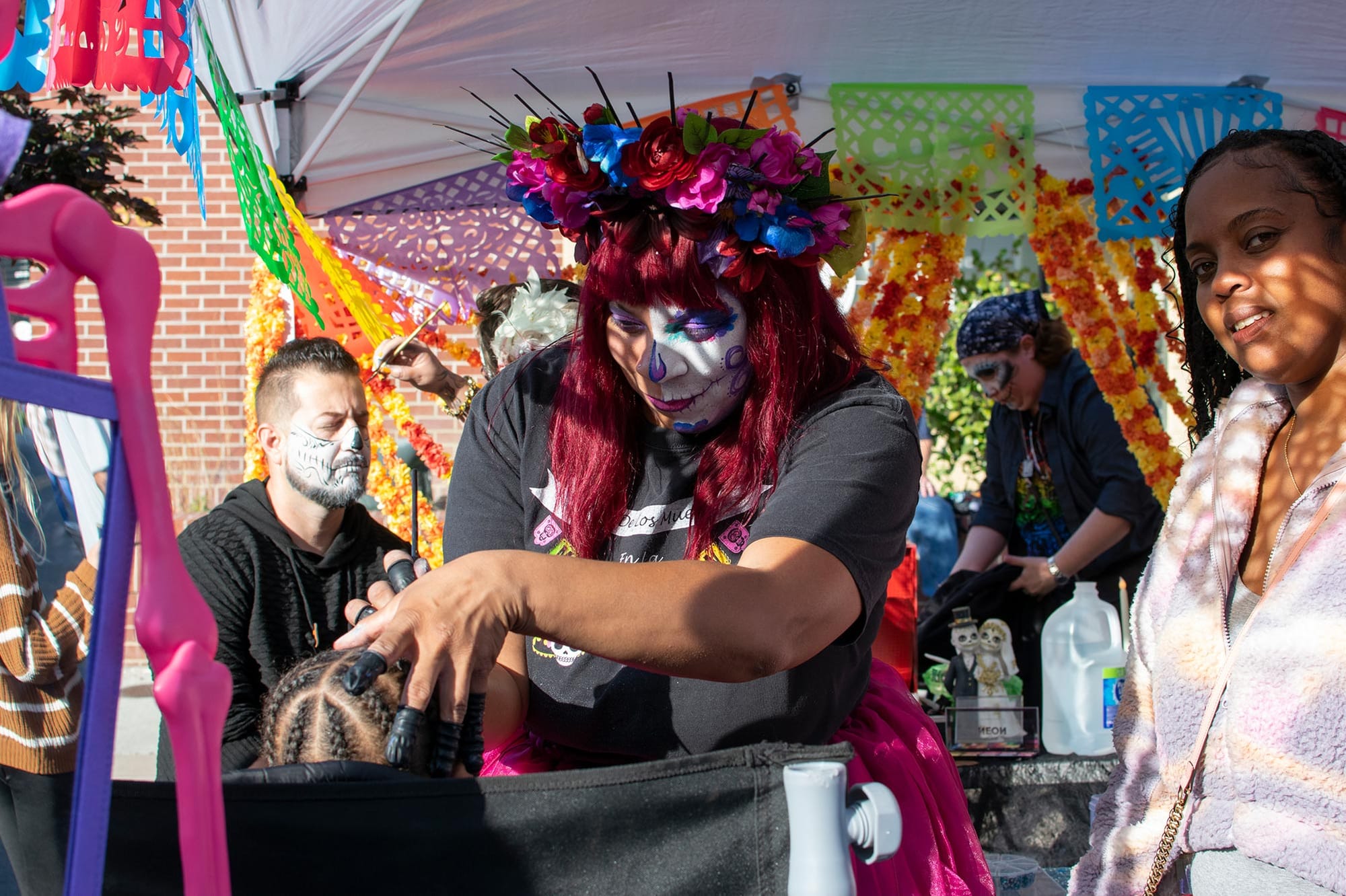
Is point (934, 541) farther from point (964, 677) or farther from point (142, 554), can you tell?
point (142, 554)

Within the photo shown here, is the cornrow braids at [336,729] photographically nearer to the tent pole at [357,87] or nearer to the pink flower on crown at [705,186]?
→ the pink flower on crown at [705,186]

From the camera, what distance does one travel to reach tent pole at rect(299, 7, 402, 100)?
347 cm

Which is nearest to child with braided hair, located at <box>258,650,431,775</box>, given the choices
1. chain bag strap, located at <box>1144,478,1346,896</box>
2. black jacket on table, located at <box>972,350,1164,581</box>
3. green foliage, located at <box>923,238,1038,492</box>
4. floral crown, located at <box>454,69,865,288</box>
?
floral crown, located at <box>454,69,865,288</box>

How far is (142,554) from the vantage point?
2.61ft

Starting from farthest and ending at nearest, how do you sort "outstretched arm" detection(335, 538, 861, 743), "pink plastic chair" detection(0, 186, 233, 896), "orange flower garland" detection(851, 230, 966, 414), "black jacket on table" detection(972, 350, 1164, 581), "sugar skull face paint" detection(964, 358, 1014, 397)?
"orange flower garland" detection(851, 230, 966, 414) → "sugar skull face paint" detection(964, 358, 1014, 397) → "black jacket on table" detection(972, 350, 1164, 581) → "outstretched arm" detection(335, 538, 861, 743) → "pink plastic chair" detection(0, 186, 233, 896)

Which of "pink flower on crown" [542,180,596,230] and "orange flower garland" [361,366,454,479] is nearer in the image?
"pink flower on crown" [542,180,596,230]

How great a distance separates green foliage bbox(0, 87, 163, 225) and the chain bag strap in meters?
3.91

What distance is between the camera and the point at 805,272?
165 cm

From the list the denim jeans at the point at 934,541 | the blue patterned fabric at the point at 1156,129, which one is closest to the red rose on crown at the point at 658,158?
the blue patterned fabric at the point at 1156,129

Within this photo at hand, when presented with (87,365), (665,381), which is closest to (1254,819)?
(665,381)

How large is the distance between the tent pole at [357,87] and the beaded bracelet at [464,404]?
0.94 m

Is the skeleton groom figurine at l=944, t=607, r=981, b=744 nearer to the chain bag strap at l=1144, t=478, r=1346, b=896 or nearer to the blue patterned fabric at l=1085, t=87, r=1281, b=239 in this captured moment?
the blue patterned fabric at l=1085, t=87, r=1281, b=239

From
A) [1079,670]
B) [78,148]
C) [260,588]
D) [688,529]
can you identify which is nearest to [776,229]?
[688,529]

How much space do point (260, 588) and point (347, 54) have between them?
1.83 metres
